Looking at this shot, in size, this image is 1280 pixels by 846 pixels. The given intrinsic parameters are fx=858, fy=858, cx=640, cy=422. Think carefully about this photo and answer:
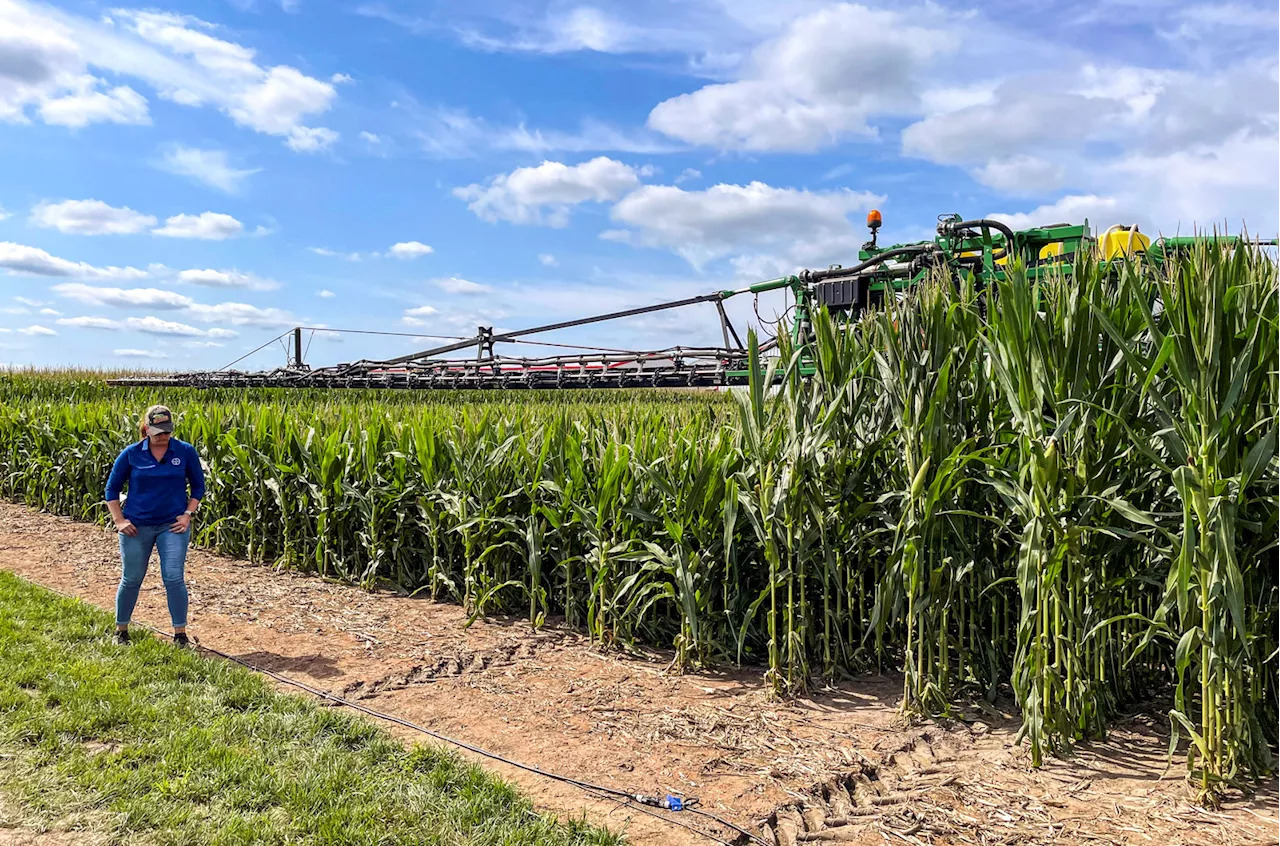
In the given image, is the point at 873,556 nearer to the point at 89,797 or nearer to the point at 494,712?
the point at 494,712

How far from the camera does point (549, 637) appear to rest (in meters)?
6.23

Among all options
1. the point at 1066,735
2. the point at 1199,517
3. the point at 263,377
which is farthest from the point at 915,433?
the point at 263,377

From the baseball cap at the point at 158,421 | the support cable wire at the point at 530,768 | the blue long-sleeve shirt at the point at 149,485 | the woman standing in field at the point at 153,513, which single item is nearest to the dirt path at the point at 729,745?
the support cable wire at the point at 530,768

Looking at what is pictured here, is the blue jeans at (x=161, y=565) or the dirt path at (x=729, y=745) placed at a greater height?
the blue jeans at (x=161, y=565)

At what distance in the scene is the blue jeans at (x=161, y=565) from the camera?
19.7 feet

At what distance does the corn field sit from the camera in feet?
11.7

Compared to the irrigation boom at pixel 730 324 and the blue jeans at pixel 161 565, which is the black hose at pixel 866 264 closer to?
the irrigation boom at pixel 730 324

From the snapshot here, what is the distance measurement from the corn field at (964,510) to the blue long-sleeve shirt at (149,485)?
1.76m

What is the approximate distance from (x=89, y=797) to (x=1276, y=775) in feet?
17.3

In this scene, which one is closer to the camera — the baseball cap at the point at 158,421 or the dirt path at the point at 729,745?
the dirt path at the point at 729,745

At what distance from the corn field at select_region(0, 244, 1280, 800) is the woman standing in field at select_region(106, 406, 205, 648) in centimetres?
178

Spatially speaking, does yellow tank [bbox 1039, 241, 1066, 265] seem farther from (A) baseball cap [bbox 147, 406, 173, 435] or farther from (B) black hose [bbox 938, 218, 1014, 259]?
(A) baseball cap [bbox 147, 406, 173, 435]

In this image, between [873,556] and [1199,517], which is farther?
[873,556]

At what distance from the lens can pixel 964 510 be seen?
4254 mm
